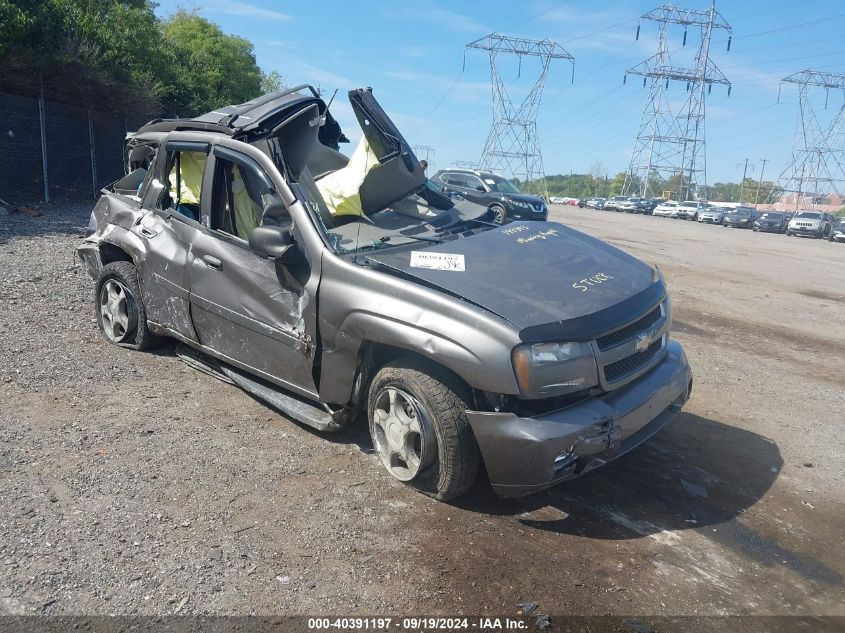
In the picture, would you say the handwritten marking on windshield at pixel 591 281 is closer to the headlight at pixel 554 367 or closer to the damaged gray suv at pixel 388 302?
the damaged gray suv at pixel 388 302

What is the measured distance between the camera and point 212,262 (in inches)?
184

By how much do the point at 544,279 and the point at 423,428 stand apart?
46.0 inches

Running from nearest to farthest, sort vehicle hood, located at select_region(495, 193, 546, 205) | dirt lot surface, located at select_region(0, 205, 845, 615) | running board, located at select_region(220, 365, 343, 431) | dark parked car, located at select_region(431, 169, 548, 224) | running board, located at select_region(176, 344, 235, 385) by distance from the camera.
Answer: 1. dirt lot surface, located at select_region(0, 205, 845, 615)
2. running board, located at select_region(220, 365, 343, 431)
3. running board, located at select_region(176, 344, 235, 385)
4. dark parked car, located at select_region(431, 169, 548, 224)
5. vehicle hood, located at select_region(495, 193, 546, 205)

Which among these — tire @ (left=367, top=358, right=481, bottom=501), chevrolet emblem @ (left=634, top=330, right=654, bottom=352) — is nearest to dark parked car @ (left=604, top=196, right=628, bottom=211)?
chevrolet emblem @ (left=634, top=330, right=654, bottom=352)

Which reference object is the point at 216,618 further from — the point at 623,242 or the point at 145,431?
→ the point at 623,242

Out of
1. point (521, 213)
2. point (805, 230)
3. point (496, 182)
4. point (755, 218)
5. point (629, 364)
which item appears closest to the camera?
point (629, 364)

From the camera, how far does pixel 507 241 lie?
14.8 feet

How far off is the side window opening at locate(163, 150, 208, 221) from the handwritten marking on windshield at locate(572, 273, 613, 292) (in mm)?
3125

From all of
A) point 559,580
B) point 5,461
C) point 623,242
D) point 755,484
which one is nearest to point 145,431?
point 5,461

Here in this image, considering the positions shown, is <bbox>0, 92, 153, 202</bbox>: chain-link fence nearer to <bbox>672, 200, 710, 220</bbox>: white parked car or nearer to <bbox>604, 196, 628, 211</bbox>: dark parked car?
<bbox>672, 200, 710, 220</bbox>: white parked car

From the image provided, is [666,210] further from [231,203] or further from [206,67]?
Answer: [231,203]

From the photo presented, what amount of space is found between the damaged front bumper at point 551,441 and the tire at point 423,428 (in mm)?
141

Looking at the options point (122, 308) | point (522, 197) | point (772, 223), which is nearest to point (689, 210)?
point (772, 223)

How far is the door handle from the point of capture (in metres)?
4.65
